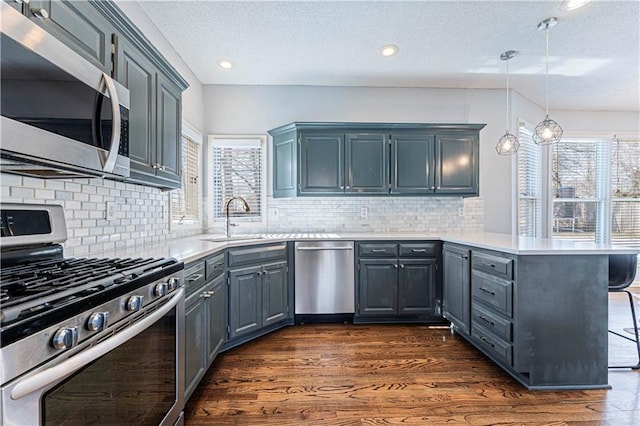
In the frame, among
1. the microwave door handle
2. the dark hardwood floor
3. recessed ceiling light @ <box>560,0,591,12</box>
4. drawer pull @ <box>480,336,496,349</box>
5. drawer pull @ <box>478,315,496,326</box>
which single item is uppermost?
recessed ceiling light @ <box>560,0,591,12</box>

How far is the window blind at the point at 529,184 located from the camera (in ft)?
13.8

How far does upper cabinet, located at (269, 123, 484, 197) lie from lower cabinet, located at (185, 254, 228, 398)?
1.55 m

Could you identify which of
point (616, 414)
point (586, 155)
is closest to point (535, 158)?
point (586, 155)

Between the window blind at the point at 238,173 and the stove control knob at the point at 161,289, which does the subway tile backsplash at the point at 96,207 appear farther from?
the window blind at the point at 238,173

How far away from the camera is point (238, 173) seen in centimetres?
391

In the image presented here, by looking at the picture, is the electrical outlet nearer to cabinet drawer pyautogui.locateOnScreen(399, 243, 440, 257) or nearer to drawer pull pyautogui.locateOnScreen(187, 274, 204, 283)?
drawer pull pyautogui.locateOnScreen(187, 274, 204, 283)

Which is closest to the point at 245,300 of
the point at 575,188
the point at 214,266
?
the point at 214,266

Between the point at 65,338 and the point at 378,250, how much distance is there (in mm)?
2747

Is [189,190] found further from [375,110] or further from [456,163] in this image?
[456,163]

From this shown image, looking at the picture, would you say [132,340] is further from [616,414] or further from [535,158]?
[535,158]

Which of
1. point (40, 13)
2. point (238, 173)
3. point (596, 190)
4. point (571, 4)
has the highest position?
point (571, 4)

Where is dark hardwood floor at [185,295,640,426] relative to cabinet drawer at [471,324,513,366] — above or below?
below

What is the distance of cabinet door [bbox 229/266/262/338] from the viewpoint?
2.61 meters

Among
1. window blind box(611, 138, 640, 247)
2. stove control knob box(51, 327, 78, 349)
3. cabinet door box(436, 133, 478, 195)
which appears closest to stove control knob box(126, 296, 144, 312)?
stove control knob box(51, 327, 78, 349)
